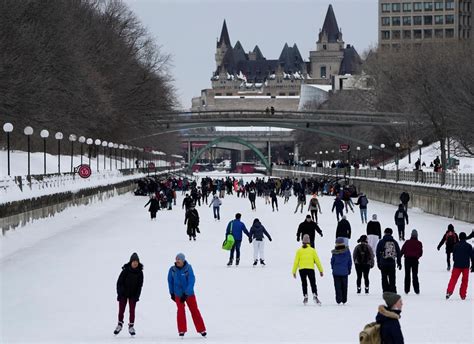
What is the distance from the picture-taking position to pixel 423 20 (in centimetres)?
14900

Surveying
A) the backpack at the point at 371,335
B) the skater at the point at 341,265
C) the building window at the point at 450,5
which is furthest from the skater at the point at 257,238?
the building window at the point at 450,5

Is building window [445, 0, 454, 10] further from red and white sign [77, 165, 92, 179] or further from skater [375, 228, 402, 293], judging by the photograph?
skater [375, 228, 402, 293]

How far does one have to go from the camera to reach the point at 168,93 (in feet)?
320

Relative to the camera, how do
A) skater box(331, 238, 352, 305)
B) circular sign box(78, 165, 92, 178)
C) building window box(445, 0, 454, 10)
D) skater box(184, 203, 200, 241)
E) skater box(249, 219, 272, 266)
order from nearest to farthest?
skater box(331, 238, 352, 305) < skater box(249, 219, 272, 266) < skater box(184, 203, 200, 241) < circular sign box(78, 165, 92, 178) < building window box(445, 0, 454, 10)

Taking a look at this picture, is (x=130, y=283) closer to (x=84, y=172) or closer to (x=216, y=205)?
(x=216, y=205)

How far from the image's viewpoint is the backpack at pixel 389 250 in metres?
19.8

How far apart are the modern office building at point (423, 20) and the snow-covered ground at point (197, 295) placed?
112543 mm

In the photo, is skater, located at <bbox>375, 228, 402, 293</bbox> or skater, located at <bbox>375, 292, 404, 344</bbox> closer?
skater, located at <bbox>375, 292, 404, 344</bbox>

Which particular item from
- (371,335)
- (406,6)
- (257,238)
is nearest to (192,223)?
(257,238)

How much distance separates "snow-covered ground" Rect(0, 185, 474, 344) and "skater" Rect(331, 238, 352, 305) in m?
0.28

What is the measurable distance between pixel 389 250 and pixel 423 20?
132 meters

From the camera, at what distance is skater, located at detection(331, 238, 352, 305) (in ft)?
62.3

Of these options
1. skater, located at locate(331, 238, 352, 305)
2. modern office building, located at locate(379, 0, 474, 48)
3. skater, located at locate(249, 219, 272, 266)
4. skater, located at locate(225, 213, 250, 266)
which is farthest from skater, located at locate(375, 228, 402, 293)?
modern office building, located at locate(379, 0, 474, 48)

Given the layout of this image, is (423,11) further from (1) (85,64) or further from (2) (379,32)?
(1) (85,64)
